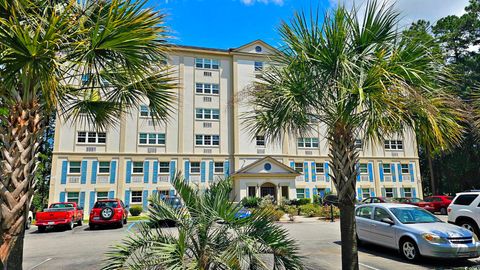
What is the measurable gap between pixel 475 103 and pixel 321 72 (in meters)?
5.32

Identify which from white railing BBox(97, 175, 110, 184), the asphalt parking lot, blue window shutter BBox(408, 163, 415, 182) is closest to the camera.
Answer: the asphalt parking lot

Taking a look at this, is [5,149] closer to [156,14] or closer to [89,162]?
[156,14]

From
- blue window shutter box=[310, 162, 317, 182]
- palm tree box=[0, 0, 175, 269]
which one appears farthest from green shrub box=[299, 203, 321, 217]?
palm tree box=[0, 0, 175, 269]

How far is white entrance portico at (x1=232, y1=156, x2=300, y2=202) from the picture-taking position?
102 feet

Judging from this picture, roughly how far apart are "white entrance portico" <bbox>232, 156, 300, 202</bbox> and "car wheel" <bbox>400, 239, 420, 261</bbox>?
22658 millimetres

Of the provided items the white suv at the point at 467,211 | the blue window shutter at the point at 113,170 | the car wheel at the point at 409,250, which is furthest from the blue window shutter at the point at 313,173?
the car wheel at the point at 409,250

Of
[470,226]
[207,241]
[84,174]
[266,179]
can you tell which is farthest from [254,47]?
[207,241]

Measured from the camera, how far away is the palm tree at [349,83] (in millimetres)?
5223

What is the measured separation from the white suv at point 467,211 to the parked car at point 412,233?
2.59 metres

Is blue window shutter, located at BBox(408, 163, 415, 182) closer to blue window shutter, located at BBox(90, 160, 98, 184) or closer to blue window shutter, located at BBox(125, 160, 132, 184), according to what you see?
blue window shutter, located at BBox(125, 160, 132, 184)

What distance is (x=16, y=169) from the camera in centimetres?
404

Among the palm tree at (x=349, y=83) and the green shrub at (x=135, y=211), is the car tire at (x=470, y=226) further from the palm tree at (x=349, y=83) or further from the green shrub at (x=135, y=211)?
the green shrub at (x=135, y=211)

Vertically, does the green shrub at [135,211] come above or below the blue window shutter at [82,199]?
below

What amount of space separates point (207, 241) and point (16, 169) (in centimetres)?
273
